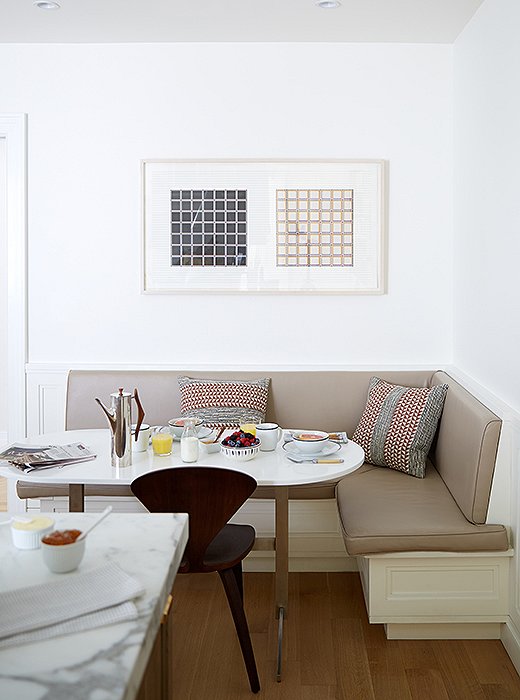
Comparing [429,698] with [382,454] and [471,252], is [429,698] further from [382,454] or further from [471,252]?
[471,252]

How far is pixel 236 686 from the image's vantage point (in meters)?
2.59

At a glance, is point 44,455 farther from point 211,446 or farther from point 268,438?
point 268,438

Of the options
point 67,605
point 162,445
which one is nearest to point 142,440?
point 162,445

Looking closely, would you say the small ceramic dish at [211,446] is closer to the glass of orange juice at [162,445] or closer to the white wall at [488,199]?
the glass of orange juice at [162,445]

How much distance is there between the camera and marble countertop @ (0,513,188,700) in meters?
0.99

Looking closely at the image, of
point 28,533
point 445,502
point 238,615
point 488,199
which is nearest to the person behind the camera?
point 28,533

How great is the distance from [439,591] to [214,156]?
231cm

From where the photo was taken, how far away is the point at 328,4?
11.0 feet

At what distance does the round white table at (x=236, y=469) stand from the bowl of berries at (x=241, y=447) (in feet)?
0.07

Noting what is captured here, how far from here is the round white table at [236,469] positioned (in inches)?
100

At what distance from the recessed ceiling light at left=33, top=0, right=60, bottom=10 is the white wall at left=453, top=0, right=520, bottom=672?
1810 millimetres

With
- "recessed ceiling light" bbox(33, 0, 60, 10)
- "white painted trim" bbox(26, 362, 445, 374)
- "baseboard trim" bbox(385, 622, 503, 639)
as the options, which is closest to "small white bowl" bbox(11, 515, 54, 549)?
"baseboard trim" bbox(385, 622, 503, 639)

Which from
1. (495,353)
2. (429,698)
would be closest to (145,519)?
(429,698)

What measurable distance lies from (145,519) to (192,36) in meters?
2.84
